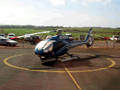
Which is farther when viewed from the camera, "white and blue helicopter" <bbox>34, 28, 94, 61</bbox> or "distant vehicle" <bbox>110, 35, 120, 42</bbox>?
"distant vehicle" <bbox>110, 35, 120, 42</bbox>

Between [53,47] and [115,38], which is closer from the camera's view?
[53,47]

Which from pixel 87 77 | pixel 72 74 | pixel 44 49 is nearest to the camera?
pixel 87 77

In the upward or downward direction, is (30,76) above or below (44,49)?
below

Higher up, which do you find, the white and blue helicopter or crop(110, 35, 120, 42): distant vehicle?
the white and blue helicopter

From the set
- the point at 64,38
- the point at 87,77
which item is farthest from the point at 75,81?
the point at 64,38

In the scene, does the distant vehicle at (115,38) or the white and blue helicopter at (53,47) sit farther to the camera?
the distant vehicle at (115,38)

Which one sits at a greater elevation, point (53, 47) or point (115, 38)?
point (53, 47)

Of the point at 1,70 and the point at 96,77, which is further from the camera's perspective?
the point at 1,70

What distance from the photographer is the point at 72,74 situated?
1300 cm

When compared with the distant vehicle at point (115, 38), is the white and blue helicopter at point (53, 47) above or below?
above

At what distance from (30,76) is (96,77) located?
20.0ft

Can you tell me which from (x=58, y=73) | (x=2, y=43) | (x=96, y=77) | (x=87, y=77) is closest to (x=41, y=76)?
(x=58, y=73)

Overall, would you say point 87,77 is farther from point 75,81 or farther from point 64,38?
point 64,38

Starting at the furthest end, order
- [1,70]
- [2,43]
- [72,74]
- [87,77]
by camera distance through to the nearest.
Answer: [2,43]
[1,70]
[72,74]
[87,77]
